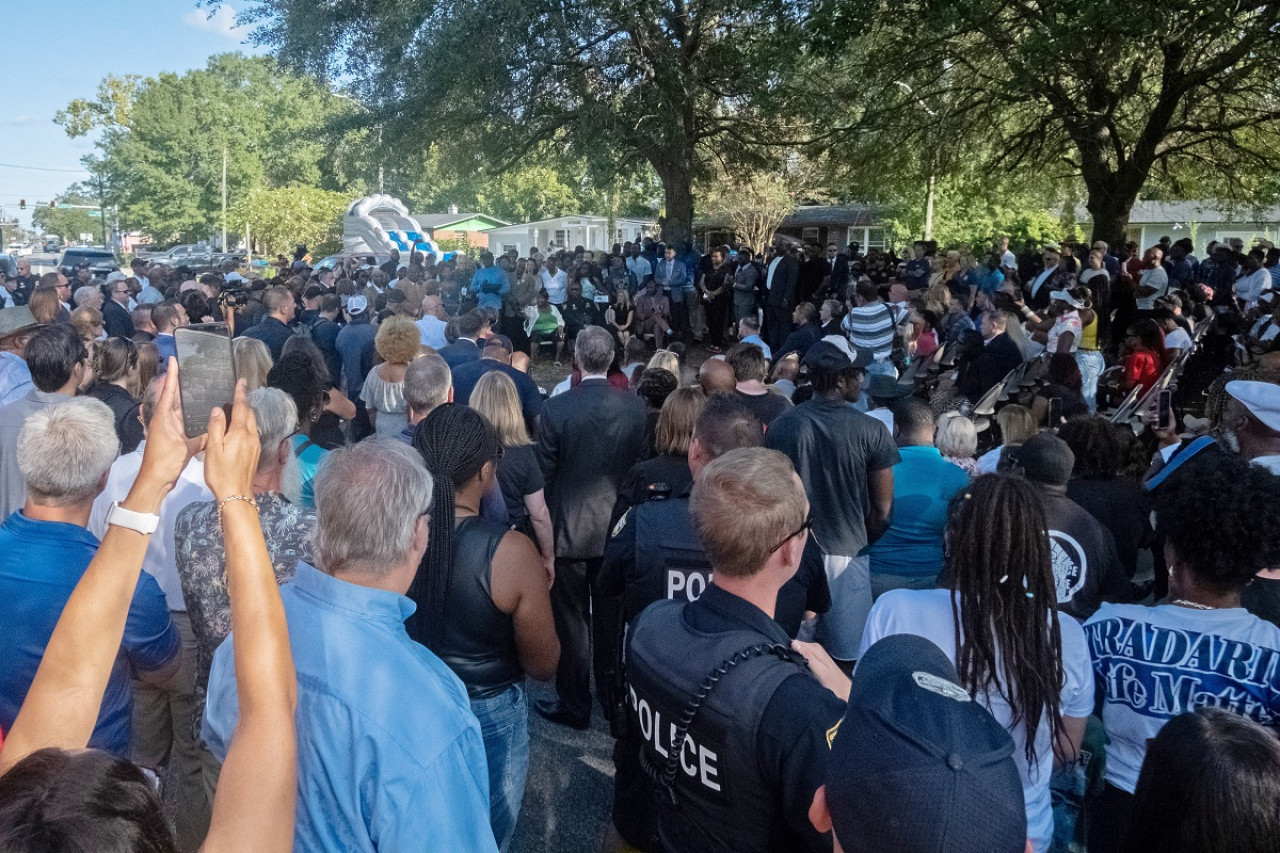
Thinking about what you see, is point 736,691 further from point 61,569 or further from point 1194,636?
point 61,569

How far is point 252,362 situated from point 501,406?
57.1 inches

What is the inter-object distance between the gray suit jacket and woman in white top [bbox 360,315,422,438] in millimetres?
1378

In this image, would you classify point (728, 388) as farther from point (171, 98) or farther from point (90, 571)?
point (171, 98)

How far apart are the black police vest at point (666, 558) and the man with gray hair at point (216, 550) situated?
106cm

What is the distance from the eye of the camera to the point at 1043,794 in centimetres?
237

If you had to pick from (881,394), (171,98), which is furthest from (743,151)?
(171,98)

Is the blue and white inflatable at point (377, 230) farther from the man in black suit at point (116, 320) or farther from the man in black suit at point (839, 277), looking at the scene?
the man in black suit at point (116, 320)

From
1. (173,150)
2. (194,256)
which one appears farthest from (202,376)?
(173,150)

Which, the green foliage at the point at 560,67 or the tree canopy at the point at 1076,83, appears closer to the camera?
the tree canopy at the point at 1076,83

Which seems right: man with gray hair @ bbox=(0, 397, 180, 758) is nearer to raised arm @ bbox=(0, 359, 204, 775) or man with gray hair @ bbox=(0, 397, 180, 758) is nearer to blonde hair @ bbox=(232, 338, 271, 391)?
raised arm @ bbox=(0, 359, 204, 775)

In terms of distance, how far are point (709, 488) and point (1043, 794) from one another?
1164 mm

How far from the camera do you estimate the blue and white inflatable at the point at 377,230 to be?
30.7 m

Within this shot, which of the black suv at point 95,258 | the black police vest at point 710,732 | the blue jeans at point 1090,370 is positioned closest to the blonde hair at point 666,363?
the black police vest at point 710,732

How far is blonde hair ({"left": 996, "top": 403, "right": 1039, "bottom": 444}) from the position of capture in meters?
5.05
